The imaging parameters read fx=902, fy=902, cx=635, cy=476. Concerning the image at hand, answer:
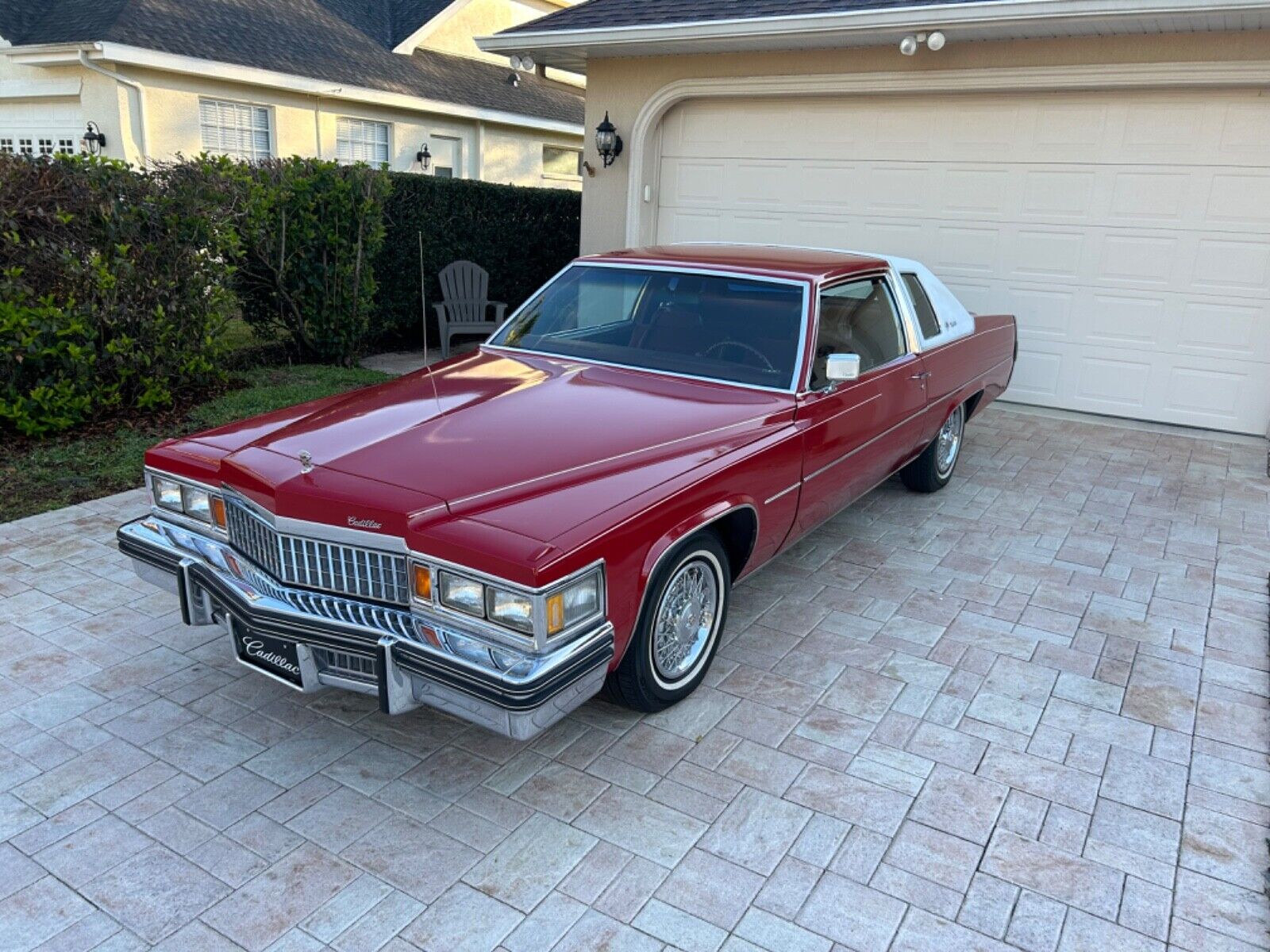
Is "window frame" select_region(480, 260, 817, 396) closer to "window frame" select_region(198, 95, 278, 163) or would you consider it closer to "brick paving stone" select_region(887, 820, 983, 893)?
"brick paving stone" select_region(887, 820, 983, 893)

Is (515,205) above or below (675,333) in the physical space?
above

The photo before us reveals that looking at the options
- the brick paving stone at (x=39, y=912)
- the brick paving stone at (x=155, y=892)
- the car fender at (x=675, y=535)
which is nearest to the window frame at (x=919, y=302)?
the car fender at (x=675, y=535)

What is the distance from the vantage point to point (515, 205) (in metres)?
11.2

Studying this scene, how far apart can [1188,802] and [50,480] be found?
6.19 meters

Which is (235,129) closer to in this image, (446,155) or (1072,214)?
(446,155)

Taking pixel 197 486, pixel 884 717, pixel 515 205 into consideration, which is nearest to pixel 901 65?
pixel 515 205

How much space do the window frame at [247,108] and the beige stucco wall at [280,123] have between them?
0.10ft

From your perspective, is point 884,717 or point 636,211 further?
point 636,211

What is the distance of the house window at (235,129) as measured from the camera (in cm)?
1425

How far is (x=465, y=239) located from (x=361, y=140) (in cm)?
744

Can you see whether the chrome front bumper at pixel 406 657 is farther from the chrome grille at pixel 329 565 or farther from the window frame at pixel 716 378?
the window frame at pixel 716 378

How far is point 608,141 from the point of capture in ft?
31.3

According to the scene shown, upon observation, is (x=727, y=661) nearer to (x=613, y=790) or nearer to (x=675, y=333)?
(x=613, y=790)

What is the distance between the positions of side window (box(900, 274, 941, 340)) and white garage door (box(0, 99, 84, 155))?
45.5ft
